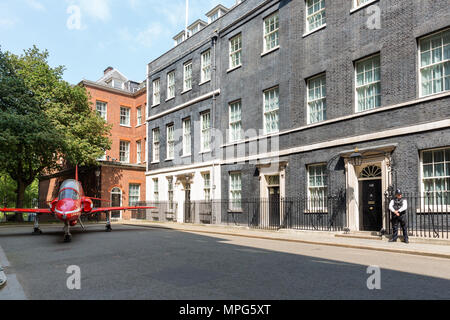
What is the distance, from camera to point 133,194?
106 feet

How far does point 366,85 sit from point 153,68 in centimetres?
2028

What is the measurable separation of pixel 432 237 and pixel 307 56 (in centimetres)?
984

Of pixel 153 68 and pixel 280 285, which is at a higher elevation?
pixel 153 68

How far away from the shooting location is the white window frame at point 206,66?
24344mm

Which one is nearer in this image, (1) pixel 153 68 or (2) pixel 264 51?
(2) pixel 264 51

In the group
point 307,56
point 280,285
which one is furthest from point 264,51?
point 280,285

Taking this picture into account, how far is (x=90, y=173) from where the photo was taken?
31531mm

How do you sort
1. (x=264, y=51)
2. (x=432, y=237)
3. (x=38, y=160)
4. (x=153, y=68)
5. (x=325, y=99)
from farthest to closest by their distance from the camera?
1. (x=153, y=68)
2. (x=38, y=160)
3. (x=264, y=51)
4. (x=325, y=99)
5. (x=432, y=237)

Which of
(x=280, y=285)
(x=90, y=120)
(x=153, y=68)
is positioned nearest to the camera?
(x=280, y=285)

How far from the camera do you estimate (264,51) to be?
20.0m

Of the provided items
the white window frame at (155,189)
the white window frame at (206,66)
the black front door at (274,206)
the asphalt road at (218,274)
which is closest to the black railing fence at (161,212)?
the white window frame at (155,189)

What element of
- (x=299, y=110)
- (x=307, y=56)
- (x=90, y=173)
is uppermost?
(x=307, y=56)

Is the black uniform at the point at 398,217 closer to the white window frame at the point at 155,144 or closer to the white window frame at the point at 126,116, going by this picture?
the white window frame at the point at 155,144

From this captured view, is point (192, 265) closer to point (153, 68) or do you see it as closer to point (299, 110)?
point (299, 110)
